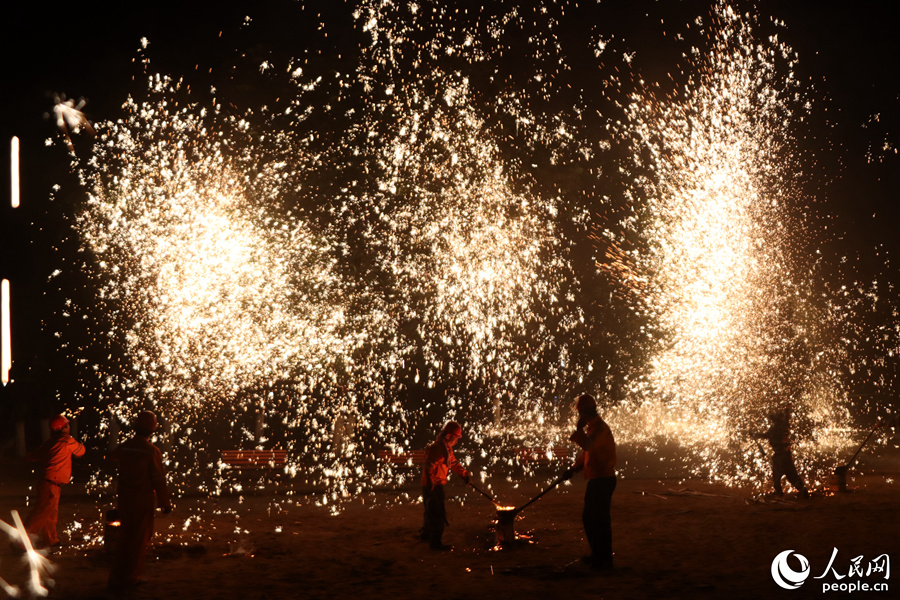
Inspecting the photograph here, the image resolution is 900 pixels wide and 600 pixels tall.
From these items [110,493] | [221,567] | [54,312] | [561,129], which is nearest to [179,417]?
[54,312]

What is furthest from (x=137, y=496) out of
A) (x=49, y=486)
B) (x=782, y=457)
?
(x=782, y=457)

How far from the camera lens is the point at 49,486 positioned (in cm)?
802

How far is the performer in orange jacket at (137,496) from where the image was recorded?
21.0 ft

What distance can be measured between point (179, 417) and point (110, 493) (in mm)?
7747

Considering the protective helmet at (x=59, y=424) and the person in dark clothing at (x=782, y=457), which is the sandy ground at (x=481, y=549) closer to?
the person in dark clothing at (x=782, y=457)

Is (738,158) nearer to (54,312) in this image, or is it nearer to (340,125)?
(340,125)

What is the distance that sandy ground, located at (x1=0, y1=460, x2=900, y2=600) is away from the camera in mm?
6199

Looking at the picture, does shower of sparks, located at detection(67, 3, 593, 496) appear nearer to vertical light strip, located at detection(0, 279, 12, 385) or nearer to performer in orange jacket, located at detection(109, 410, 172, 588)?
vertical light strip, located at detection(0, 279, 12, 385)

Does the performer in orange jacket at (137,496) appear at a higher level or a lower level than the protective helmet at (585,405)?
lower

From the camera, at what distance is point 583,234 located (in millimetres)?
19078

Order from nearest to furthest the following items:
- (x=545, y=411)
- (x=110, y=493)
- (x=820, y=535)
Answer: (x=820, y=535)
(x=110, y=493)
(x=545, y=411)

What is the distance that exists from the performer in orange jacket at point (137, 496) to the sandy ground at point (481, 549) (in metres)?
0.28

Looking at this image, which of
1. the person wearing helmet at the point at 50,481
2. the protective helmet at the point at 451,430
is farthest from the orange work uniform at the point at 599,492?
the person wearing helmet at the point at 50,481

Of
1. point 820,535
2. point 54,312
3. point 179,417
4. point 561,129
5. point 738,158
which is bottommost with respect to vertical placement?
point 820,535
